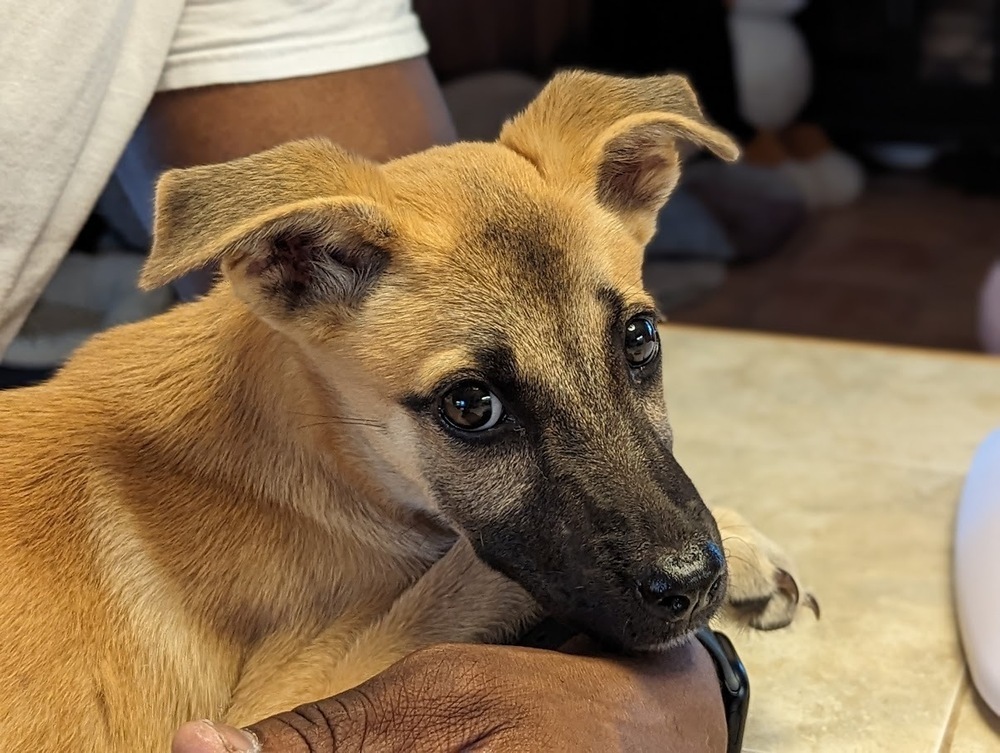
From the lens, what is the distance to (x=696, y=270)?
167 inches

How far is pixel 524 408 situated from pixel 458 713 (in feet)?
1.10

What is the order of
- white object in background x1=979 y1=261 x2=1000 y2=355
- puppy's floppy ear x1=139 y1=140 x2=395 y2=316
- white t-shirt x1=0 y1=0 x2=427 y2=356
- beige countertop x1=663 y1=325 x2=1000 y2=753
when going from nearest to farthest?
puppy's floppy ear x1=139 y1=140 x2=395 y2=316
beige countertop x1=663 y1=325 x2=1000 y2=753
white t-shirt x1=0 y1=0 x2=427 y2=356
white object in background x1=979 y1=261 x2=1000 y2=355

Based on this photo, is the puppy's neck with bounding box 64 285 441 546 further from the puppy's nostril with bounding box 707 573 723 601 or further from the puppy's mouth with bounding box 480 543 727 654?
the puppy's nostril with bounding box 707 573 723 601

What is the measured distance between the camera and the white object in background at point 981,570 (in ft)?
5.00

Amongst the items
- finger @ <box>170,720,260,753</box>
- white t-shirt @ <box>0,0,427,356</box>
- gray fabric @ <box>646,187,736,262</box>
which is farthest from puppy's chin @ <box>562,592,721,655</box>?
gray fabric @ <box>646,187,736,262</box>

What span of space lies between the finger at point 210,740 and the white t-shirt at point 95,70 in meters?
0.86

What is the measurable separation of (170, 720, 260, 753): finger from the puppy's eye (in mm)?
413

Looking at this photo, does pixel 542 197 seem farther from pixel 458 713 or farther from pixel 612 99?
pixel 458 713

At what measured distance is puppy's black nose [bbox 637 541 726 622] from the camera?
1200 millimetres

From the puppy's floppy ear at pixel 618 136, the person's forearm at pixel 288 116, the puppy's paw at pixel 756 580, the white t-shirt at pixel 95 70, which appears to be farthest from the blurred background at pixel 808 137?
the puppy's paw at pixel 756 580

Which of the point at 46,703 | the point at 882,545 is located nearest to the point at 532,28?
the point at 882,545

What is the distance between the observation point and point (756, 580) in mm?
1537

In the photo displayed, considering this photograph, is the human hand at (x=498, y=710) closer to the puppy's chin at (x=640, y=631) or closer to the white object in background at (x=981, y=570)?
the puppy's chin at (x=640, y=631)

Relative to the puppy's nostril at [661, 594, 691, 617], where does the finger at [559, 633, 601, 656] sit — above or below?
below
